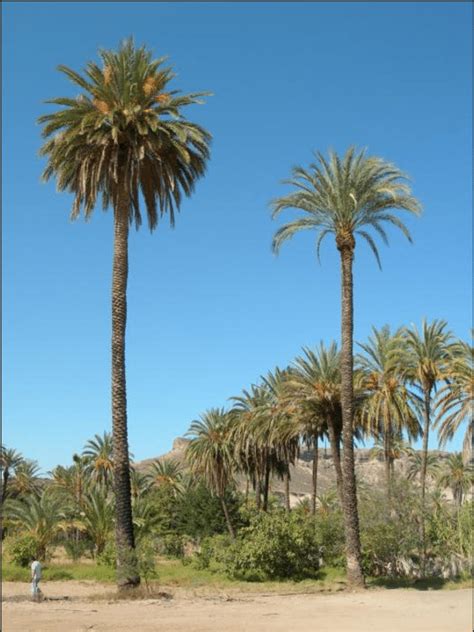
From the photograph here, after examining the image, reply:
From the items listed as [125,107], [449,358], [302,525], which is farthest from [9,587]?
[449,358]

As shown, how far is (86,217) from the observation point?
28.1 m

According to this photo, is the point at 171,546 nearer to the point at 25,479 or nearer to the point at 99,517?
the point at 99,517

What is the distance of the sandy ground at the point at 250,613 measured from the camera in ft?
55.7

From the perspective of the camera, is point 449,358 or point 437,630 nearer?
point 437,630

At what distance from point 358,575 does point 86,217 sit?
58.5ft

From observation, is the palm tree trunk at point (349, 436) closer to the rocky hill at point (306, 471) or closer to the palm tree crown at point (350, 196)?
the palm tree crown at point (350, 196)

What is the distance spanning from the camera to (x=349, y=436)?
97.8 feet

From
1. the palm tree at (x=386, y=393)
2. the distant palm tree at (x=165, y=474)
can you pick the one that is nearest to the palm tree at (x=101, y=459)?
the distant palm tree at (x=165, y=474)

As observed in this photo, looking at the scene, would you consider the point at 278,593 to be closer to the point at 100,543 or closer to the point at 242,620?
the point at 242,620

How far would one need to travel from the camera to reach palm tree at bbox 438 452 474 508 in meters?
65.4

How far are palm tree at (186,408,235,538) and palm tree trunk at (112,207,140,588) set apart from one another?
2373 centimetres

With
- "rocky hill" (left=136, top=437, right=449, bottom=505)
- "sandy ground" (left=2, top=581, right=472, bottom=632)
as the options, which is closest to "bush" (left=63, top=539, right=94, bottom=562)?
"sandy ground" (left=2, top=581, right=472, bottom=632)

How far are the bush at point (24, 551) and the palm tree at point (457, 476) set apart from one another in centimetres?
3875

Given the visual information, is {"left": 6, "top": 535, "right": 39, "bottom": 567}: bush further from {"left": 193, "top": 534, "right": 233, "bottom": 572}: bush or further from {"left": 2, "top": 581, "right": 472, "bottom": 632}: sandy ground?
{"left": 2, "top": 581, "right": 472, "bottom": 632}: sandy ground
